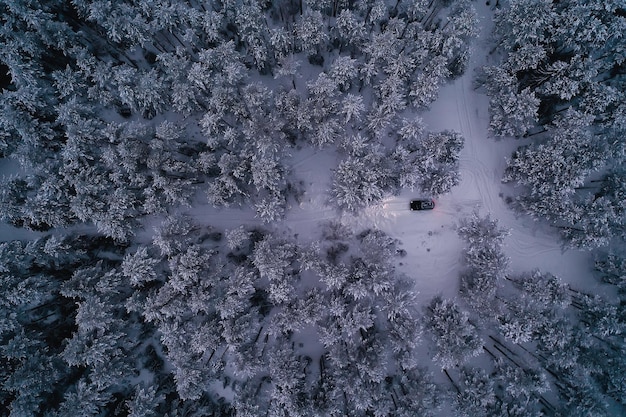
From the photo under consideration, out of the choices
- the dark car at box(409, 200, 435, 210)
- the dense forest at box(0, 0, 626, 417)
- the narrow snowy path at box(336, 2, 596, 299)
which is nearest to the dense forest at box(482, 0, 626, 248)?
the dense forest at box(0, 0, 626, 417)

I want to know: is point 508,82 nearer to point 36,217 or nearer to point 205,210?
point 205,210

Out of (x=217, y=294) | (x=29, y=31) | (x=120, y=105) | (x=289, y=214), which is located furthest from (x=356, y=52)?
(x=29, y=31)

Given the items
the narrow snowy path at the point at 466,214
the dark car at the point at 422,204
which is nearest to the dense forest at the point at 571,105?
the narrow snowy path at the point at 466,214

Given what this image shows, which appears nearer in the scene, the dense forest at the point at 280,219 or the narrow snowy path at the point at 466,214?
the dense forest at the point at 280,219

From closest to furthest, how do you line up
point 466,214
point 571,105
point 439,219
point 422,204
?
1. point 571,105
2. point 422,204
3. point 466,214
4. point 439,219

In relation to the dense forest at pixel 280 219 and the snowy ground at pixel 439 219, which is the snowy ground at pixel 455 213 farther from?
the dense forest at pixel 280 219

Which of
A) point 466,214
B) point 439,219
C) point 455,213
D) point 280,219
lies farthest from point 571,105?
point 280,219

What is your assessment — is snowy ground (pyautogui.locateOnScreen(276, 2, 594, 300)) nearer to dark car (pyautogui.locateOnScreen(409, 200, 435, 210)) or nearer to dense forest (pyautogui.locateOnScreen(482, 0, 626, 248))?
dark car (pyautogui.locateOnScreen(409, 200, 435, 210))

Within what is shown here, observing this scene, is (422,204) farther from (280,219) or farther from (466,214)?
(280,219)
